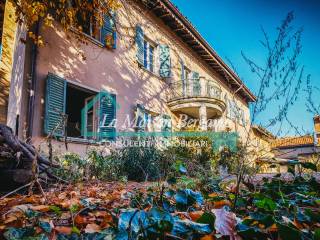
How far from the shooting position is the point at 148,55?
1167cm

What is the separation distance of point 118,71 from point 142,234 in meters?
8.97

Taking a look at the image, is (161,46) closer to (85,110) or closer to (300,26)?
(85,110)

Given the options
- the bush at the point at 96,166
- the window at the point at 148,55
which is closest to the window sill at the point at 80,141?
the bush at the point at 96,166

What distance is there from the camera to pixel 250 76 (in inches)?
118

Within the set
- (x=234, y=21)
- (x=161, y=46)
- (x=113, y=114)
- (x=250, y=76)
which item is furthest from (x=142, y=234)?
(x=161, y=46)

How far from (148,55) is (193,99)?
9.19 feet

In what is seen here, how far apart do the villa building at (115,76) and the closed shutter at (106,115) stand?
33 mm

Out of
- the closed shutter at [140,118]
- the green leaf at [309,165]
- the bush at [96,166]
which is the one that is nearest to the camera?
the green leaf at [309,165]

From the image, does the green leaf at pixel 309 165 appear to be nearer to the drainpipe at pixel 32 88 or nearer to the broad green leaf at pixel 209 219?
the broad green leaf at pixel 209 219

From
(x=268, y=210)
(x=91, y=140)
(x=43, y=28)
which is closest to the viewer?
(x=268, y=210)

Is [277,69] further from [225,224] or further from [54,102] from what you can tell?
[54,102]

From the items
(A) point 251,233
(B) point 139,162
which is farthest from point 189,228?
(B) point 139,162

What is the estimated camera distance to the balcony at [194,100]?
12047mm

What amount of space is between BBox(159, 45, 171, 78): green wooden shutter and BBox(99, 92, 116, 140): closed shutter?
3809 mm
